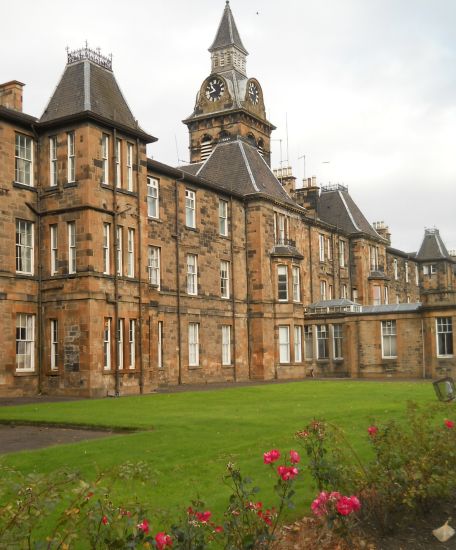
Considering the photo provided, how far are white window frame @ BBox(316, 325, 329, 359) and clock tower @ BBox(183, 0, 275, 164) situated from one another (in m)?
16.1

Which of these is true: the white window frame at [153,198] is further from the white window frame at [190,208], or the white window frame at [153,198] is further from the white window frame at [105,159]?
the white window frame at [105,159]

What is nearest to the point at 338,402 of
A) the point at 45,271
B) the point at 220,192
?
the point at 45,271

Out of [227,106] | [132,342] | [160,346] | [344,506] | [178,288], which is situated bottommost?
[344,506]

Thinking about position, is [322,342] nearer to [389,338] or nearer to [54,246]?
[389,338]

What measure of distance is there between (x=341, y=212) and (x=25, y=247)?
Result: 38.1 meters

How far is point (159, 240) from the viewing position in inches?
1385

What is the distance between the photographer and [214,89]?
5666 centimetres

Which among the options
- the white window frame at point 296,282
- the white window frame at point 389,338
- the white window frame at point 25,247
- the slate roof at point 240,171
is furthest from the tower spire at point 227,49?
the white window frame at point 25,247

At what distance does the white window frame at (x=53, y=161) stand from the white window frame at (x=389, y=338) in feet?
77.3

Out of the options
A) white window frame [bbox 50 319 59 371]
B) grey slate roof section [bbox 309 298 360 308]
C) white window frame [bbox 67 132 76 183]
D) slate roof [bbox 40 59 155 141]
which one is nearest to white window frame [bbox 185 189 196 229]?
slate roof [bbox 40 59 155 141]

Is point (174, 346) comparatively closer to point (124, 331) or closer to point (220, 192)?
point (124, 331)

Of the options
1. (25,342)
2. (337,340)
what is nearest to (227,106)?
(337,340)

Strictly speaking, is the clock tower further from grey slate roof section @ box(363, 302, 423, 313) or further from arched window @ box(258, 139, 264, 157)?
grey slate roof section @ box(363, 302, 423, 313)

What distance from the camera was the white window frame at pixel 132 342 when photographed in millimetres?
29609
